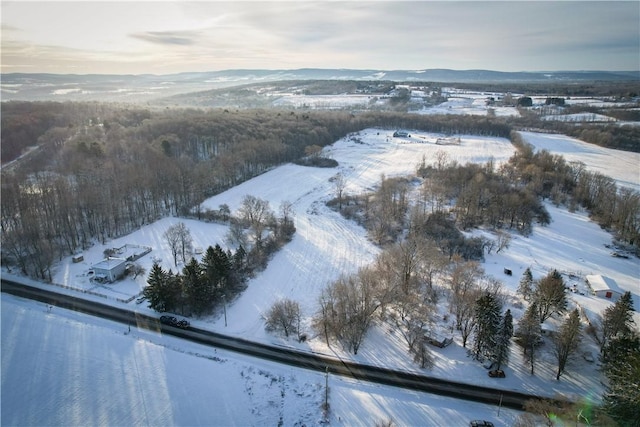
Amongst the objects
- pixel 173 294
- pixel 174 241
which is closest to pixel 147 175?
pixel 174 241

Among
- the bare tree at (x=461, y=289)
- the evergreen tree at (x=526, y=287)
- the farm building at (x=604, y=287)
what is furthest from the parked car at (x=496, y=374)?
the farm building at (x=604, y=287)

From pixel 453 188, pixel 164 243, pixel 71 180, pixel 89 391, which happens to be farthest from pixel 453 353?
pixel 71 180

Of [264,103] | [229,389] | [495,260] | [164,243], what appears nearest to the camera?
[229,389]

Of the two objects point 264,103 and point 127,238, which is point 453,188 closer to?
point 127,238

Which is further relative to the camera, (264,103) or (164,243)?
(264,103)

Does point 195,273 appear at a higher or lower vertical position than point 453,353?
higher
